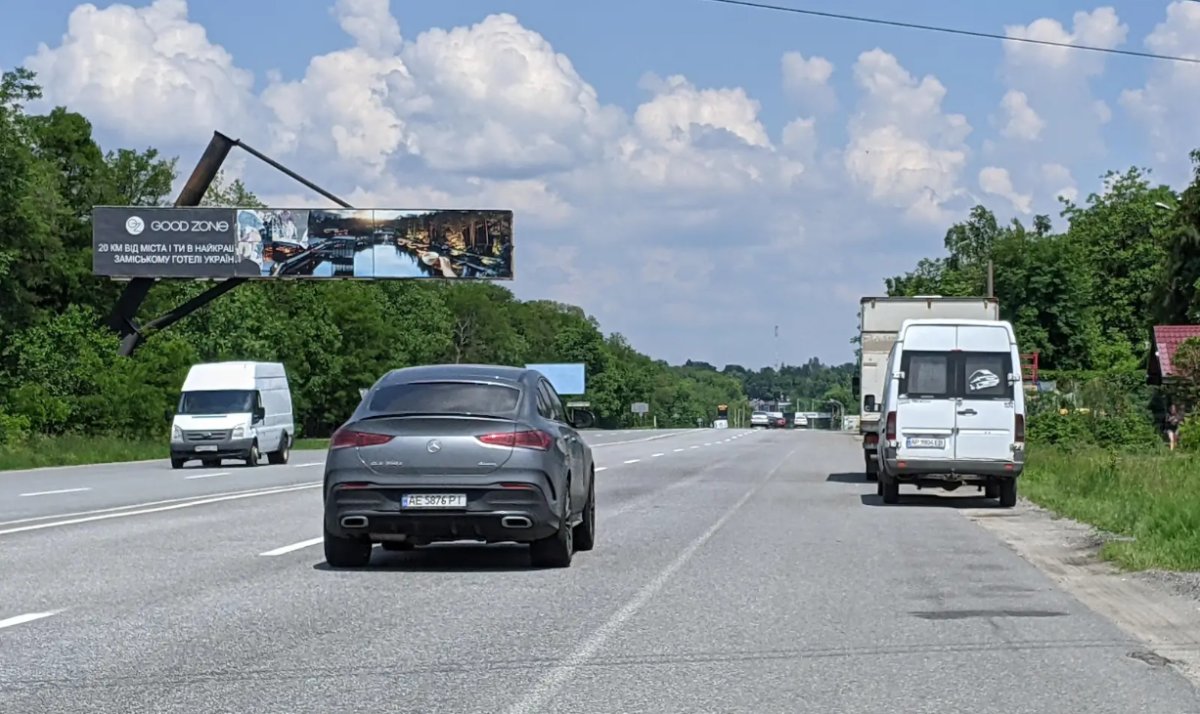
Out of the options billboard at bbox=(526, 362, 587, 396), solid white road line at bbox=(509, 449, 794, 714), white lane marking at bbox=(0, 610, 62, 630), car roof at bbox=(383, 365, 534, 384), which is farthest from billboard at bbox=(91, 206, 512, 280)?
billboard at bbox=(526, 362, 587, 396)

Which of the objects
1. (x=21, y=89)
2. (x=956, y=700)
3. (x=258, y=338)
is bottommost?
(x=956, y=700)

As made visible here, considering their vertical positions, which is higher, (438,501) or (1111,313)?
(1111,313)

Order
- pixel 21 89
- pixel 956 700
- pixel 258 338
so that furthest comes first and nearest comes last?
1. pixel 258 338
2. pixel 21 89
3. pixel 956 700

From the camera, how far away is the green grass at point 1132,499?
49.4 feet

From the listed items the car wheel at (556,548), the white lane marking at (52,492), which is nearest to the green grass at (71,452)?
the white lane marking at (52,492)

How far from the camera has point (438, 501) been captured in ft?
43.6

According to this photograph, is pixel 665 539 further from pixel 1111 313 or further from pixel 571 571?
pixel 1111 313

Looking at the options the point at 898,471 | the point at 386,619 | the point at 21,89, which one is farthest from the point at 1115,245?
the point at 386,619

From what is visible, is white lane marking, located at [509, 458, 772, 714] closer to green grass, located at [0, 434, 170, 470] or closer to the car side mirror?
the car side mirror

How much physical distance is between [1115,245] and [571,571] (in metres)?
91.3

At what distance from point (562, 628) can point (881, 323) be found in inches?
942

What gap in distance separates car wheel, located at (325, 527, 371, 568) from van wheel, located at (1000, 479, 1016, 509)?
12735mm

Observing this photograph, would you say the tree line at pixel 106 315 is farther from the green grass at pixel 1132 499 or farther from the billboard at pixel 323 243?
the green grass at pixel 1132 499

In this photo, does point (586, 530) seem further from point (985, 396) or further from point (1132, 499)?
point (985, 396)
